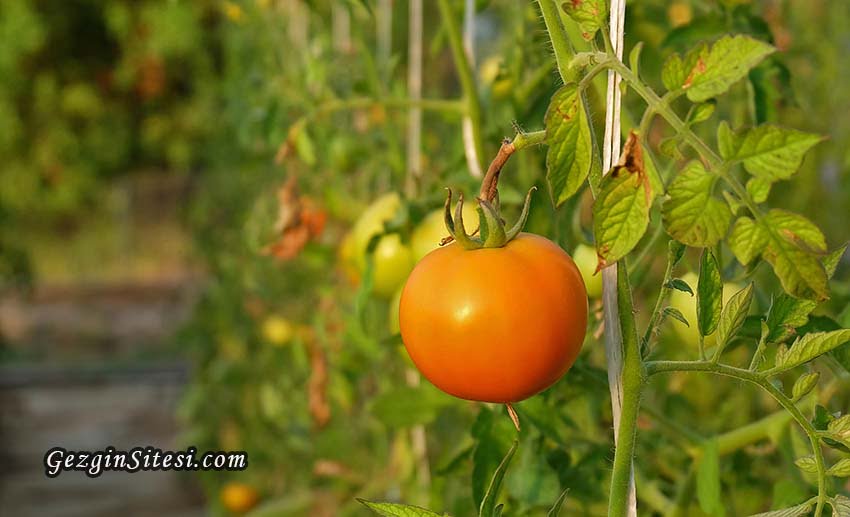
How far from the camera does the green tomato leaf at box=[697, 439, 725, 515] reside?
2.07ft

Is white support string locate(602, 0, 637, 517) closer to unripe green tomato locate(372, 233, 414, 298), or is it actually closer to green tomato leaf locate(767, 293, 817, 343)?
green tomato leaf locate(767, 293, 817, 343)

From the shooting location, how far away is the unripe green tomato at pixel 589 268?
646mm

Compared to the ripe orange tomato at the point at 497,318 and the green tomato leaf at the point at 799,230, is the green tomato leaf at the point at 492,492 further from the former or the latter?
the green tomato leaf at the point at 799,230

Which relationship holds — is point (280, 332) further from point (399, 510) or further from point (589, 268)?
point (399, 510)

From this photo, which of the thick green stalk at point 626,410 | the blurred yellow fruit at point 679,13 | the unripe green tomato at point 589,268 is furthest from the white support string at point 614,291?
the blurred yellow fruit at point 679,13

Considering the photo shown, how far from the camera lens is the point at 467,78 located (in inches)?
34.8

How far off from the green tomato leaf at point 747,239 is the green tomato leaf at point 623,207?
41 millimetres

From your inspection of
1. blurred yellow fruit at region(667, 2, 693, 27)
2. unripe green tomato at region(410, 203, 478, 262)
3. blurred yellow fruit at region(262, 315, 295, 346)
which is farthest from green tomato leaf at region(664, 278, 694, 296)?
blurred yellow fruit at region(262, 315, 295, 346)

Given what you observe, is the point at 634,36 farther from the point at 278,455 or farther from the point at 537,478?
the point at 278,455

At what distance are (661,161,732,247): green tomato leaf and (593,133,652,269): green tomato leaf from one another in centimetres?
1

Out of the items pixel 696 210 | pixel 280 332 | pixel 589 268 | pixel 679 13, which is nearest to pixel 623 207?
pixel 696 210

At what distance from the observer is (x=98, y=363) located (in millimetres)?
6695

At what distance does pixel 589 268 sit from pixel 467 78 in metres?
0.30

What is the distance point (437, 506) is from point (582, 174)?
52cm
